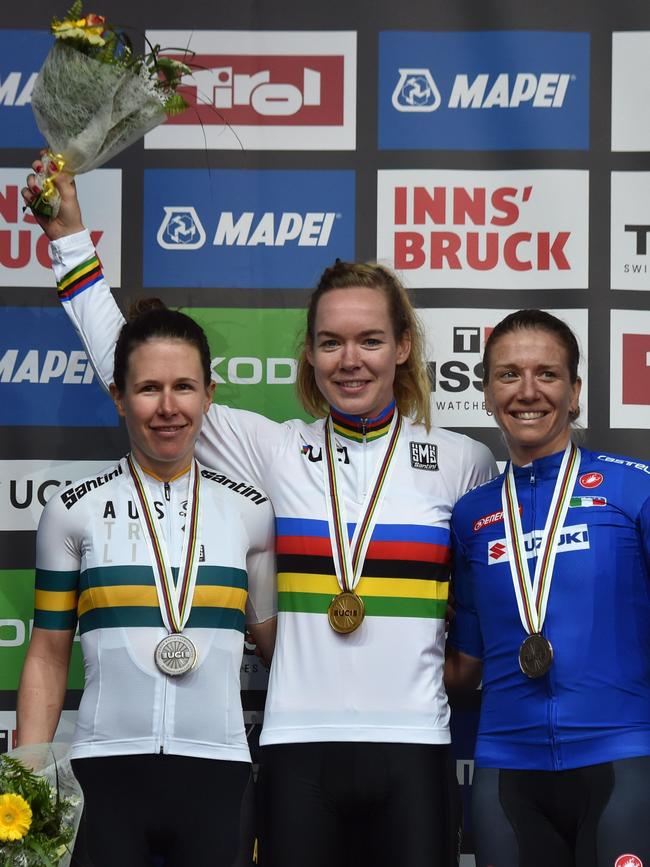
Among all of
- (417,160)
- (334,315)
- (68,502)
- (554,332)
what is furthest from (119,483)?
(417,160)

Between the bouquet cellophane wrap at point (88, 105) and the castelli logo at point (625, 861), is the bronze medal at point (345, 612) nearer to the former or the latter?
the castelli logo at point (625, 861)

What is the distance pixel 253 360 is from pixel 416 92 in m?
0.94

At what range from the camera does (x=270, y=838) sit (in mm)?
2619

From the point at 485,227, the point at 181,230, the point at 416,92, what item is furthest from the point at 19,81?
the point at 485,227

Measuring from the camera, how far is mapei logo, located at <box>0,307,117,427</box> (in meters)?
3.56

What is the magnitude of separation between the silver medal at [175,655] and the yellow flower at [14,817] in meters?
0.59

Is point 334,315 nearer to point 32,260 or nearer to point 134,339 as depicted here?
point 134,339

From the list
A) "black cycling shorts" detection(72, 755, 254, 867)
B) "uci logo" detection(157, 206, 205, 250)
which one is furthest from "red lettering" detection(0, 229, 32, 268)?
"black cycling shorts" detection(72, 755, 254, 867)

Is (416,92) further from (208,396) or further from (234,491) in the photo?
(234,491)

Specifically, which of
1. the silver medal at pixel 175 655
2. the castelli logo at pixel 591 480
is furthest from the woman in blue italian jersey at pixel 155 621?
the castelli logo at pixel 591 480

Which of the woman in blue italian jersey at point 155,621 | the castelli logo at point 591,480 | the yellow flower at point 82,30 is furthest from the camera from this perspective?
the yellow flower at point 82,30

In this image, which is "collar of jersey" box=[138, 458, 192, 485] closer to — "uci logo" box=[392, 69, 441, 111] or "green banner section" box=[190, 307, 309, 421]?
"green banner section" box=[190, 307, 309, 421]

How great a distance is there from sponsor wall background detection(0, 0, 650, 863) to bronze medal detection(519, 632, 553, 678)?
1062 mm

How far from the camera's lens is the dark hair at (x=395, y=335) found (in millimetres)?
2930
